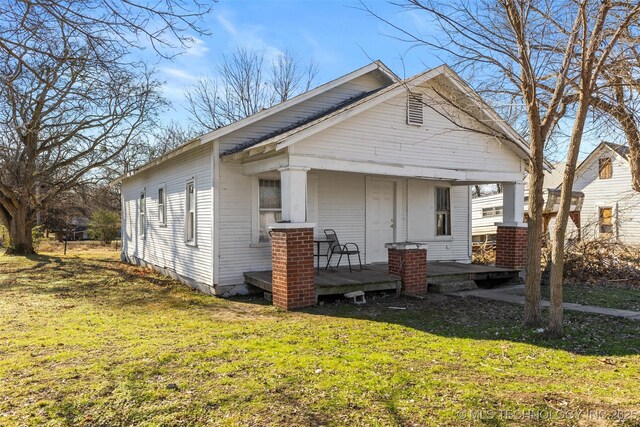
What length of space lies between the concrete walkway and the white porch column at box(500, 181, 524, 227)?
1732mm

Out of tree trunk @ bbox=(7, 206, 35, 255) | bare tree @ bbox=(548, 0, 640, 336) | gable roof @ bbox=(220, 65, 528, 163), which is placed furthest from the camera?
tree trunk @ bbox=(7, 206, 35, 255)

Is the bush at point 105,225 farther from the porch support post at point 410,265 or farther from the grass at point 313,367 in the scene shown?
the porch support post at point 410,265

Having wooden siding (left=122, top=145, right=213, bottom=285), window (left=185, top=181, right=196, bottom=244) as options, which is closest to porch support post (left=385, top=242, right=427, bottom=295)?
wooden siding (left=122, top=145, right=213, bottom=285)

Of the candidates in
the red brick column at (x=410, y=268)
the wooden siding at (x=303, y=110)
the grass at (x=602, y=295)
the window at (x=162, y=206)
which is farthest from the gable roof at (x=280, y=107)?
the grass at (x=602, y=295)

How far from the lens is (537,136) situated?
6.06 meters

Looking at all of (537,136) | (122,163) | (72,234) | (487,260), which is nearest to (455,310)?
(537,136)

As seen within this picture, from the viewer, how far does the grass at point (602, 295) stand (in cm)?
845

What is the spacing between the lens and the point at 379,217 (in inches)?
461

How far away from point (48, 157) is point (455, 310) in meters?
18.9

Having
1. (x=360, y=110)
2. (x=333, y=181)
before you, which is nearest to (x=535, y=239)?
(x=360, y=110)

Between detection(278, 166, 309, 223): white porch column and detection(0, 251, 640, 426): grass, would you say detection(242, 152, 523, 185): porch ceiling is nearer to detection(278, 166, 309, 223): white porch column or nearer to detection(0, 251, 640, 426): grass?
detection(278, 166, 309, 223): white porch column

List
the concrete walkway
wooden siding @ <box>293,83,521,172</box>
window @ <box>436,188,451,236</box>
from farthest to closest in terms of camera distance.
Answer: window @ <box>436,188,451,236</box>, wooden siding @ <box>293,83,521,172</box>, the concrete walkway

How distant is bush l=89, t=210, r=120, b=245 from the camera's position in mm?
26438

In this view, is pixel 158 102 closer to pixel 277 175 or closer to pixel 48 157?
pixel 48 157
